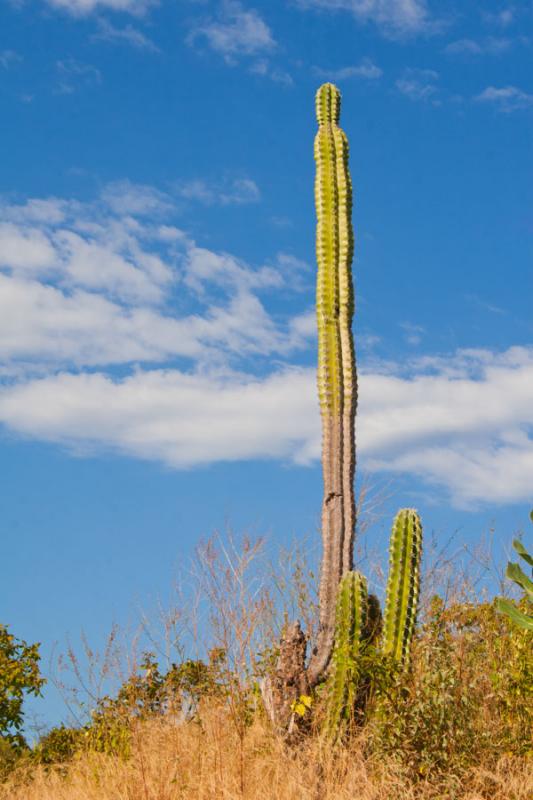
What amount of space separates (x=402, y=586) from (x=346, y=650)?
2.52 ft

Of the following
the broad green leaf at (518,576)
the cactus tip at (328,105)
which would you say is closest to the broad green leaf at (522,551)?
the broad green leaf at (518,576)

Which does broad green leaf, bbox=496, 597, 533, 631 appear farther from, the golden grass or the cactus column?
the cactus column

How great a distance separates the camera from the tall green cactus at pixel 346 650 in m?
7.42

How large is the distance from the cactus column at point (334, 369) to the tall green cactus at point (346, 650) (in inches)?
16.8

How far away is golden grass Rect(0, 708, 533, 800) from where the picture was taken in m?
6.25

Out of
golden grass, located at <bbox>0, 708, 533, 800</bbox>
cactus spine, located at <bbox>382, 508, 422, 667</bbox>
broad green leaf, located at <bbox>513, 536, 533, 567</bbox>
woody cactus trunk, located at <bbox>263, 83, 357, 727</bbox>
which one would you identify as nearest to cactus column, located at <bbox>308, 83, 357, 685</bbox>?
woody cactus trunk, located at <bbox>263, 83, 357, 727</bbox>

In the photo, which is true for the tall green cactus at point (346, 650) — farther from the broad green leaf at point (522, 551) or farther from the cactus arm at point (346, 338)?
the broad green leaf at point (522, 551)

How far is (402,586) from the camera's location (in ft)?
26.0

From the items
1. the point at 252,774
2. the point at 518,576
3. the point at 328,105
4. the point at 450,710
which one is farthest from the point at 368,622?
the point at 328,105

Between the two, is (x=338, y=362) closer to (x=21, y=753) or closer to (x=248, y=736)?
(x=248, y=736)

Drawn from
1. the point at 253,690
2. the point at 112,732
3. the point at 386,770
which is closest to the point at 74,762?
the point at 112,732

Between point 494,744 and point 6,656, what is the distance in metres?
5.40

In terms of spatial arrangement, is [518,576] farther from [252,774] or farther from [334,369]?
[334,369]

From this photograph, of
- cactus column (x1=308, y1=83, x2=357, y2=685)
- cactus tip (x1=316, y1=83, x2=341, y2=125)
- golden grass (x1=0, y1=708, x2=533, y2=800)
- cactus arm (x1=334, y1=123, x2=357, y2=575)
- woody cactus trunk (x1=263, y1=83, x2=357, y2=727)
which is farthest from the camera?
cactus tip (x1=316, y1=83, x2=341, y2=125)
